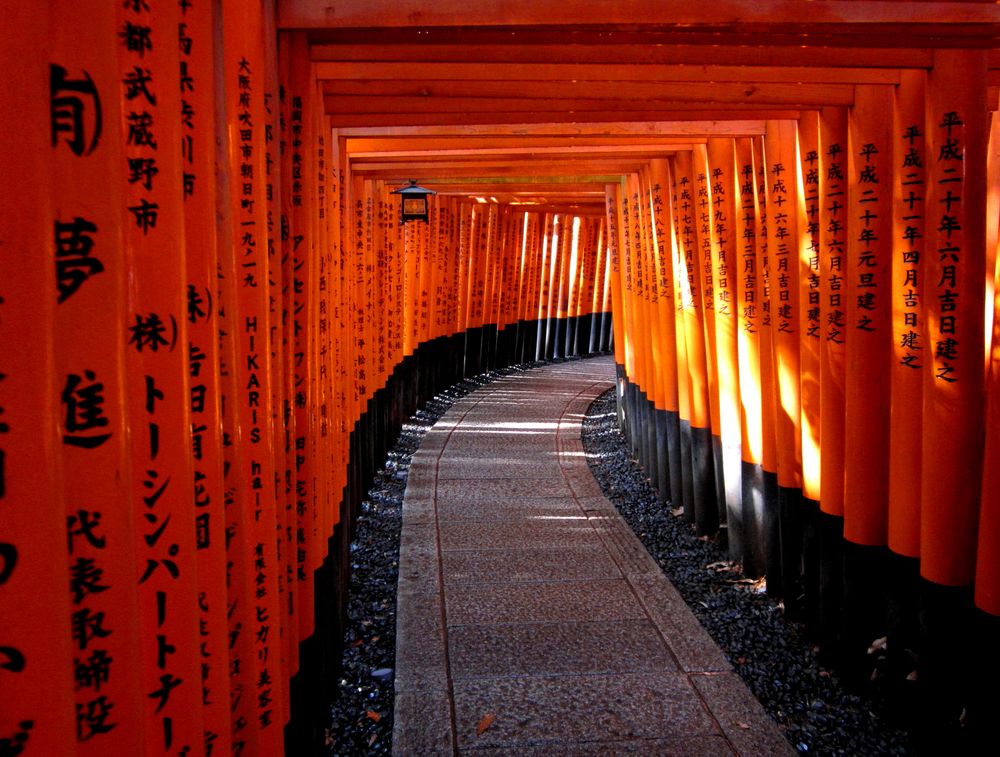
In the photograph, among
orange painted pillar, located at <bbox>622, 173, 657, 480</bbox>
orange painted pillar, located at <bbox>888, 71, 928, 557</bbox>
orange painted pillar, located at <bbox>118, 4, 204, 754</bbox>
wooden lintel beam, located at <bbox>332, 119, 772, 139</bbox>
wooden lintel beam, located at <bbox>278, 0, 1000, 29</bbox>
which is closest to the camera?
orange painted pillar, located at <bbox>118, 4, 204, 754</bbox>

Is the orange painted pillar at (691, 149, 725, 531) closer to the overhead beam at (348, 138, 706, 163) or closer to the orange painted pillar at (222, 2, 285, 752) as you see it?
the overhead beam at (348, 138, 706, 163)

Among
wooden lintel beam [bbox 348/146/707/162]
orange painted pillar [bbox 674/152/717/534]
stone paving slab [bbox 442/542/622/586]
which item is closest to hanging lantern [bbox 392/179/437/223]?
wooden lintel beam [bbox 348/146/707/162]

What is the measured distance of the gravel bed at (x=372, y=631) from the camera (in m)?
4.20

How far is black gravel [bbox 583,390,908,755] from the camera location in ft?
13.4

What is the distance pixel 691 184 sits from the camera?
7.16 meters

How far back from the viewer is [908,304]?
3939 millimetres

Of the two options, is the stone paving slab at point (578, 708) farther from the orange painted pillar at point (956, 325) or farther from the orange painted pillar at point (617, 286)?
the orange painted pillar at point (617, 286)

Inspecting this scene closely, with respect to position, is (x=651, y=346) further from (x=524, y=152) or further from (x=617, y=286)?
(x=524, y=152)

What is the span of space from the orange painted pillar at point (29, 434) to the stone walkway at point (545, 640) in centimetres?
295

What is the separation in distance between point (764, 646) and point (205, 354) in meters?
4.00

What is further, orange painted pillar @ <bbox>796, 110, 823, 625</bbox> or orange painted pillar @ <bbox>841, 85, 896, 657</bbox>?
orange painted pillar @ <bbox>796, 110, 823, 625</bbox>

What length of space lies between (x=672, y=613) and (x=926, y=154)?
10.1 feet

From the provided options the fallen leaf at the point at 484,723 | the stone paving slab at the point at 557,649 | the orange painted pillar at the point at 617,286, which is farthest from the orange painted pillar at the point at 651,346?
the fallen leaf at the point at 484,723

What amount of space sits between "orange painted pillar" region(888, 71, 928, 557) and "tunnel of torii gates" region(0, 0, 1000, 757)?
2 centimetres
